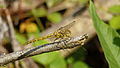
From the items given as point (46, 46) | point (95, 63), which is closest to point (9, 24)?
point (95, 63)

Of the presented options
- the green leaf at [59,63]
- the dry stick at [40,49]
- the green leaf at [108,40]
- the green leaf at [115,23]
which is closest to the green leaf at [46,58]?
the green leaf at [59,63]

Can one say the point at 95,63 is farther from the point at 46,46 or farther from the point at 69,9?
the point at 46,46

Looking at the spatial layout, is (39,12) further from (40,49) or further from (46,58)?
(40,49)

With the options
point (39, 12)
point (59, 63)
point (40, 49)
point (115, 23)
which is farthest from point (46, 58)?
point (39, 12)

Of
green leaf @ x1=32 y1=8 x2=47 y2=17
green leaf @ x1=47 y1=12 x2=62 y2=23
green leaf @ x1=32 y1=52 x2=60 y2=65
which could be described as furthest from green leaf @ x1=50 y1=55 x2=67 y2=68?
green leaf @ x1=32 y1=8 x2=47 y2=17

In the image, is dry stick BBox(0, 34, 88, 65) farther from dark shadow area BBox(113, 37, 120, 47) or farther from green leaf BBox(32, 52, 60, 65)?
green leaf BBox(32, 52, 60, 65)
